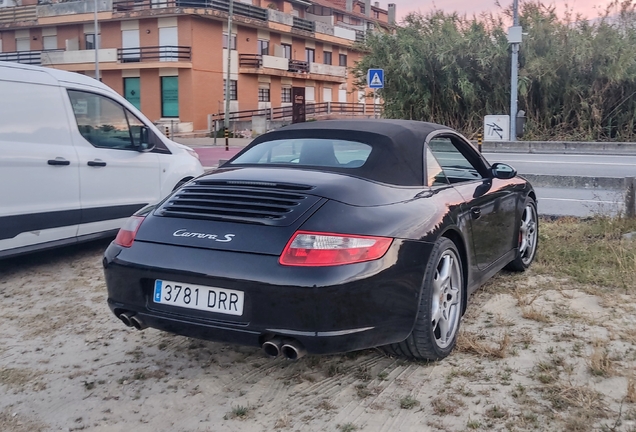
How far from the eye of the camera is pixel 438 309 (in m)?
3.80

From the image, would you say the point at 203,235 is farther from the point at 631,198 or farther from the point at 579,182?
the point at 579,182

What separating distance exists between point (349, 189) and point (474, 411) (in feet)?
4.12

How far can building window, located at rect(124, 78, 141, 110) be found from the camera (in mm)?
41938

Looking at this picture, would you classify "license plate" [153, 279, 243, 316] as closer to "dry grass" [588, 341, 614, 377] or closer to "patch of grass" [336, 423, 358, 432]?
"patch of grass" [336, 423, 358, 432]

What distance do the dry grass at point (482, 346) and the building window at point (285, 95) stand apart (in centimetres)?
4504

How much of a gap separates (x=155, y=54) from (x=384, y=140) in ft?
129

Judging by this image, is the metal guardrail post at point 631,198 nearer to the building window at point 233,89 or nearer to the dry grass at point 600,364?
the dry grass at point 600,364

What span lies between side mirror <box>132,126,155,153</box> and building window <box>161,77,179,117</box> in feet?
115

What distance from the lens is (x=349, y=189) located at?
3561mm

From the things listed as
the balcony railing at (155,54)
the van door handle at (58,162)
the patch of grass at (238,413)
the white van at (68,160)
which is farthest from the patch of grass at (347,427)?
the balcony railing at (155,54)

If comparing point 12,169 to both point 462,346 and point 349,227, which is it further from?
point 462,346

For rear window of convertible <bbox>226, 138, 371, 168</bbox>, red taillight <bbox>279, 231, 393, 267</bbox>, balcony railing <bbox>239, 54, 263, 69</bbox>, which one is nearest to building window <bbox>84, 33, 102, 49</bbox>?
balcony railing <bbox>239, 54, 263, 69</bbox>

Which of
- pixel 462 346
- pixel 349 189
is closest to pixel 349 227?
pixel 349 189

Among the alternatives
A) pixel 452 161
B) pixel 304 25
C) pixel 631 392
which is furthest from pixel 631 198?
pixel 304 25
